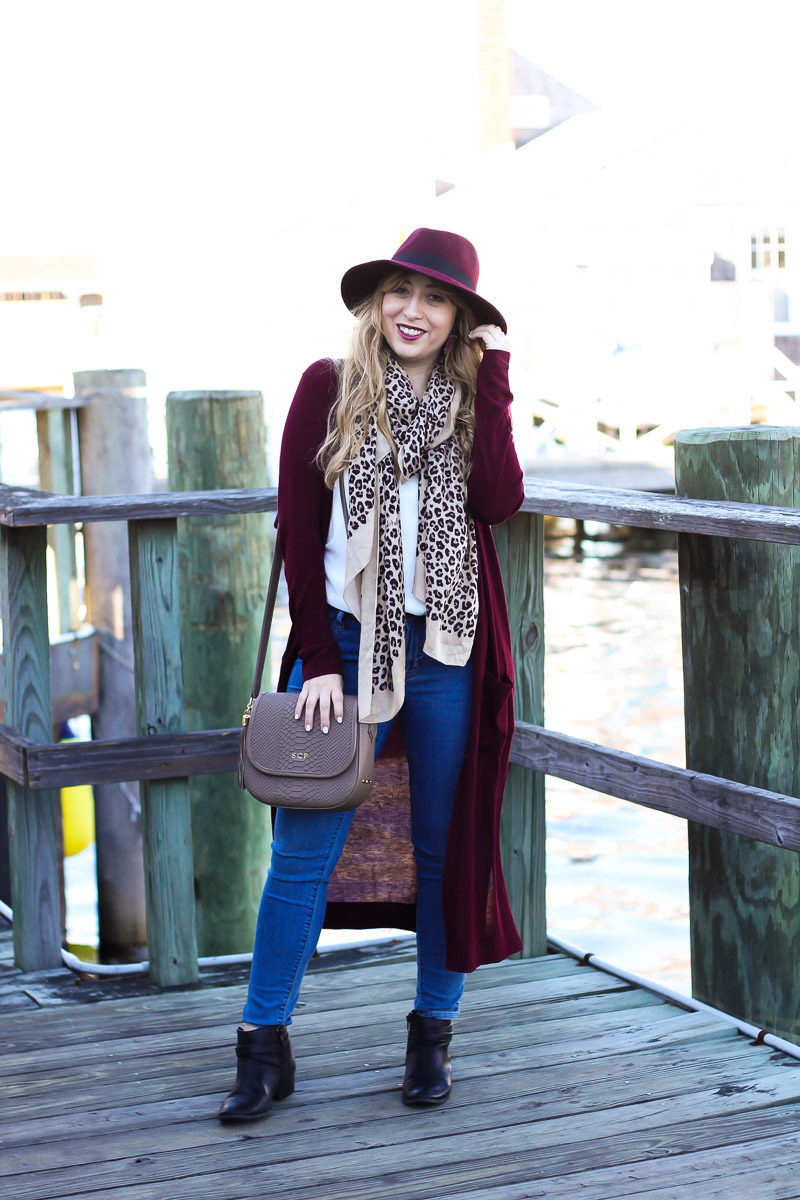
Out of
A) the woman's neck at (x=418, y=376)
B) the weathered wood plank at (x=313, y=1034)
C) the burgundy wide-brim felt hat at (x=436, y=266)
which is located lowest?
the weathered wood plank at (x=313, y=1034)

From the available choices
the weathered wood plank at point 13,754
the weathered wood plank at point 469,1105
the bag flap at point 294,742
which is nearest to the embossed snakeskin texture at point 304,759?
the bag flap at point 294,742

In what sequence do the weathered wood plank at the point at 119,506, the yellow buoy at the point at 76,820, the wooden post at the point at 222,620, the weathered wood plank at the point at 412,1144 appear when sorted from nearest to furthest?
the weathered wood plank at the point at 412,1144 < the weathered wood plank at the point at 119,506 < the wooden post at the point at 222,620 < the yellow buoy at the point at 76,820

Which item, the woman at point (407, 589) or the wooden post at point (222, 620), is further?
the wooden post at point (222, 620)

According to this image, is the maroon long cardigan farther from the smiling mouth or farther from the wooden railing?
the wooden railing

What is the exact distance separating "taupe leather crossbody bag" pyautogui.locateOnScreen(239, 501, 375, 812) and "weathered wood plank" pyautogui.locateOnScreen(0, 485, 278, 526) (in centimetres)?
78

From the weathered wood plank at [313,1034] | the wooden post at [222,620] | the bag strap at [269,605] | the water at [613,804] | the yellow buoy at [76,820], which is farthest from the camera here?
the yellow buoy at [76,820]

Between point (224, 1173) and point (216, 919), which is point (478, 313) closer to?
point (224, 1173)

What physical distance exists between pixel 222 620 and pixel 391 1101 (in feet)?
6.79

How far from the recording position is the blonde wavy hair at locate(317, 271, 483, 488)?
2.68m

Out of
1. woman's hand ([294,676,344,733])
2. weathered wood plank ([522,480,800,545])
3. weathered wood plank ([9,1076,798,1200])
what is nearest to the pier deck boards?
weathered wood plank ([9,1076,798,1200])

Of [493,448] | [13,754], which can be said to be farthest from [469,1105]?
[13,754]

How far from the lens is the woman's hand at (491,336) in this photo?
278cm

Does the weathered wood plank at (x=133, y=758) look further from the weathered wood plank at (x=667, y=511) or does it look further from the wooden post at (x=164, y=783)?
the weathered wood plank at (x=667, y=511)

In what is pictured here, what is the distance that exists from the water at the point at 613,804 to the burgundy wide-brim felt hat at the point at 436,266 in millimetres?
2884
